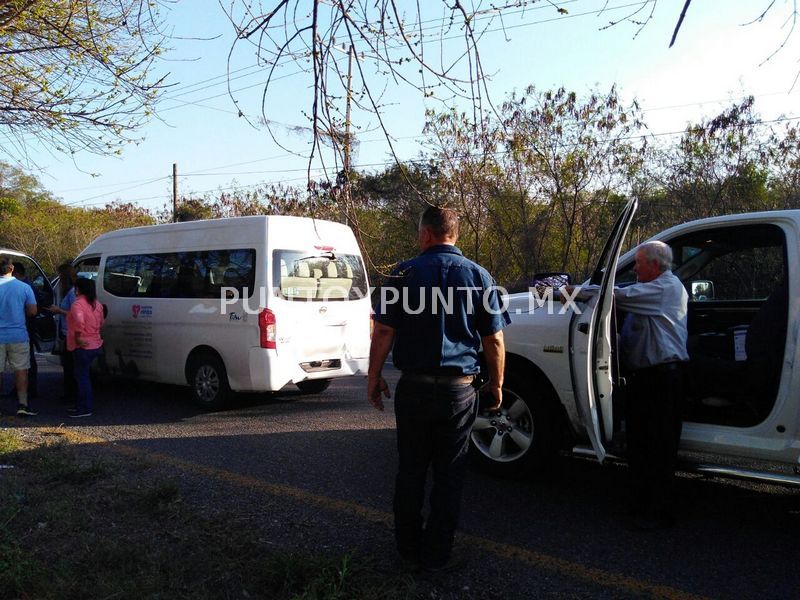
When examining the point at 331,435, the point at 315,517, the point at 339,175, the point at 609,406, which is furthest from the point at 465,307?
the point at 331,435

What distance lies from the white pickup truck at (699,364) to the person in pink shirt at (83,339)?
4.83 m

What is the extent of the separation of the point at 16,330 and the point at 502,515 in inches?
233

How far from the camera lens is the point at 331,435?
636cm

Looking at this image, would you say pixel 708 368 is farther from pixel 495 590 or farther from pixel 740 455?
pixel 495 590

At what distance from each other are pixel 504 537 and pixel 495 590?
2.25 feet

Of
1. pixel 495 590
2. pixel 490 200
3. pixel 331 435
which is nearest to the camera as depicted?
pixel 495 590

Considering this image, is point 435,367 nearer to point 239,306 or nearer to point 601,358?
point 601,358

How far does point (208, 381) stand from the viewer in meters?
Result: 7.73

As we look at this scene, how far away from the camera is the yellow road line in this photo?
3.28 metres

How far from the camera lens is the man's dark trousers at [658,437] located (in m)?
4.01

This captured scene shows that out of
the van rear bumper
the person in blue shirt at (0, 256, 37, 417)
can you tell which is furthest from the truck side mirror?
the person in blue shirt at (0, 256, 37, 417)

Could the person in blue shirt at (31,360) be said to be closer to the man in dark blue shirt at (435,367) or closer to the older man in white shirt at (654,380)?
the man in dark blue shirt at (435,367)

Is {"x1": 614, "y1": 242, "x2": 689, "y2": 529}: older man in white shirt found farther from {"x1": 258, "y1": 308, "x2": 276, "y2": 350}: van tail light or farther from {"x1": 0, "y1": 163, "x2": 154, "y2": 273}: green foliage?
{"x1": 0, "y1": 163, "x2": 154, "y2": 273}: green foliage

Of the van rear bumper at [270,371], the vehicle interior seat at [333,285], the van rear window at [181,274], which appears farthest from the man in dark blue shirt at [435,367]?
the vehicle interior seat at [333,285]
